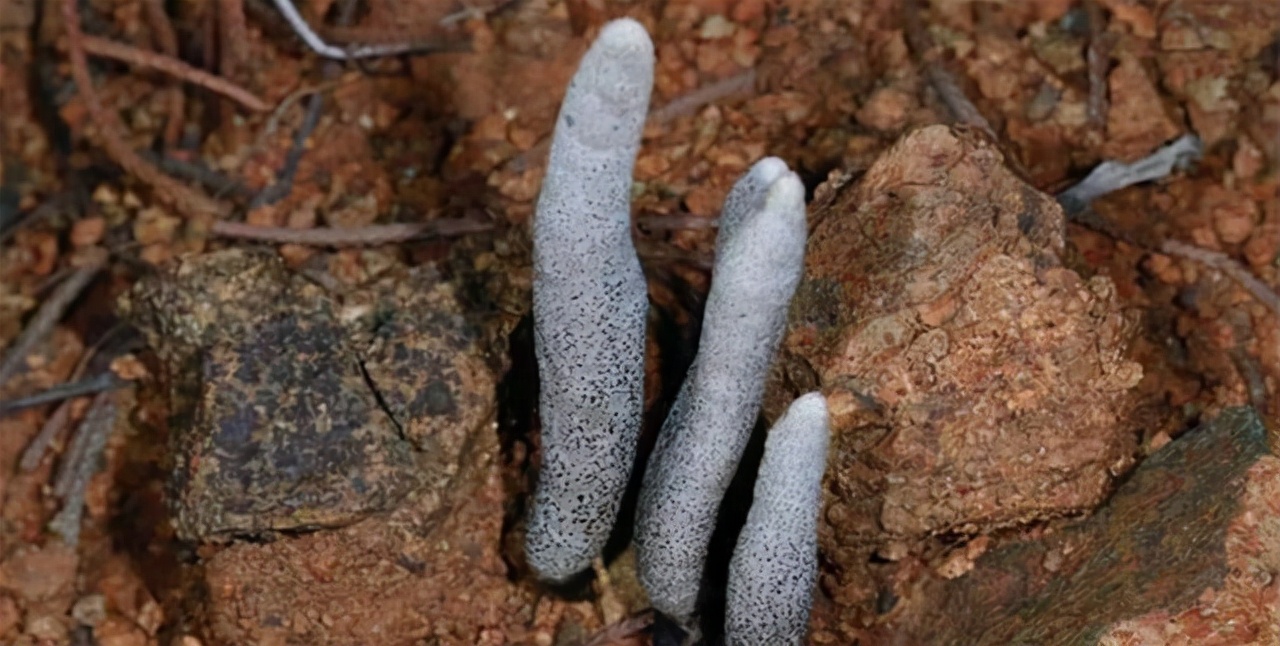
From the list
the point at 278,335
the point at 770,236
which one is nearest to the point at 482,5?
the point at 278,335

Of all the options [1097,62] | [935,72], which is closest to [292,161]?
[935,72]

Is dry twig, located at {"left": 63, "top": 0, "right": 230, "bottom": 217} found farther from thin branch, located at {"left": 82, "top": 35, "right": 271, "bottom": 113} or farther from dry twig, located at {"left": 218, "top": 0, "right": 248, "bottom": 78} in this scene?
dry twig, located at {"left": 218, "top": 0, "right": 248, "bottom": 78}

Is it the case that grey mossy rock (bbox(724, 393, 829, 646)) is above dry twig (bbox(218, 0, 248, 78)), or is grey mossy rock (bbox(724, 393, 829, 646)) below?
below

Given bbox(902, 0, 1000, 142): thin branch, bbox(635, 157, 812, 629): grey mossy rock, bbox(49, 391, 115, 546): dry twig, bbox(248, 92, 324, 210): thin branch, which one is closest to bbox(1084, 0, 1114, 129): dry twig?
bbox(902, 0, 1000, 142): thin branch

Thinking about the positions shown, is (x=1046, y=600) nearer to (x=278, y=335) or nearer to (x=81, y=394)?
(x=278, y=335)

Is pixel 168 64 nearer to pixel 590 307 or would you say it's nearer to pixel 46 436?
pixel 46 436

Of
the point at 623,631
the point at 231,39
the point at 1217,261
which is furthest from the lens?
the point at 231,39
